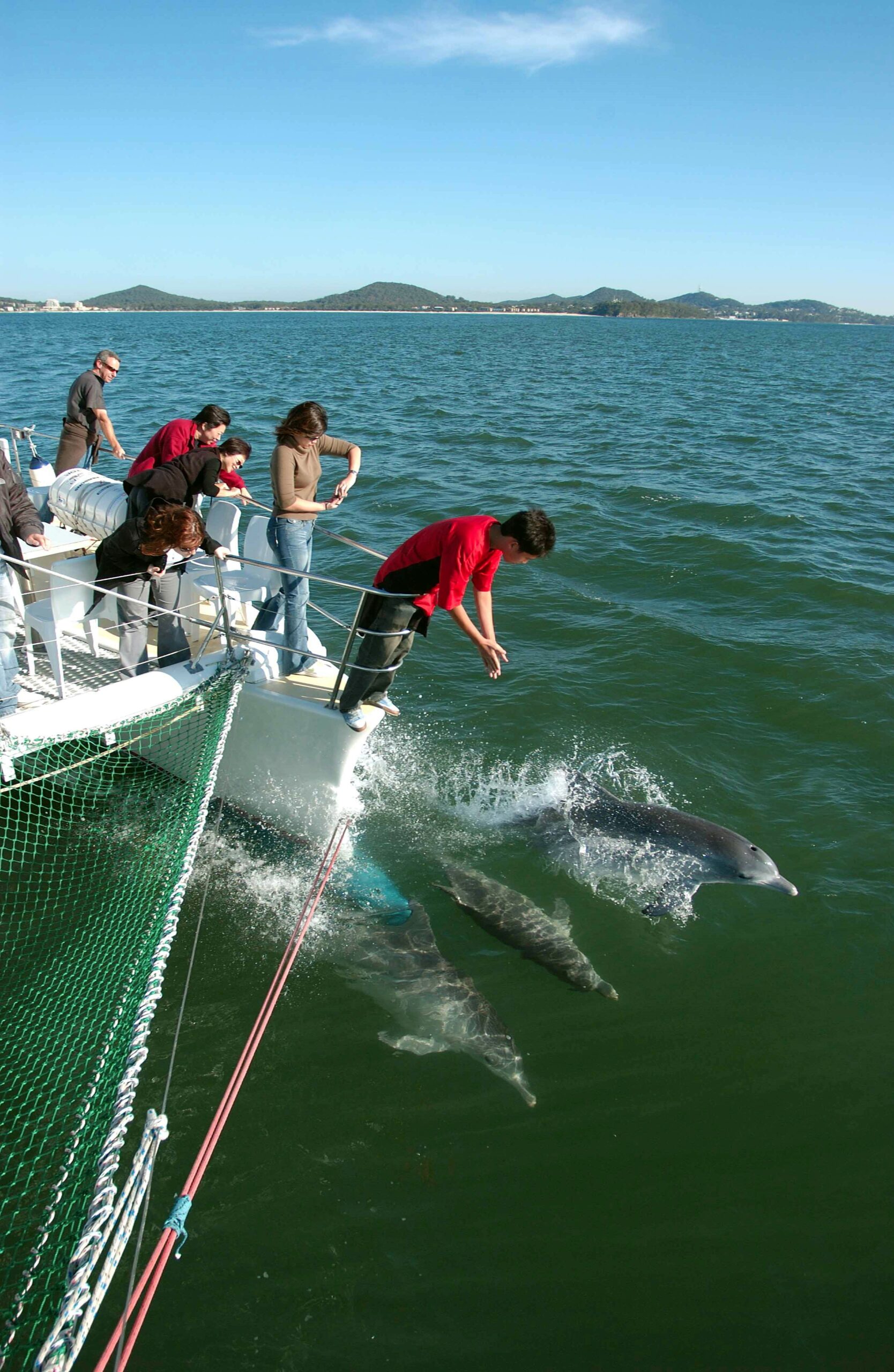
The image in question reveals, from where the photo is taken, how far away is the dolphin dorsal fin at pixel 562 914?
670 cm

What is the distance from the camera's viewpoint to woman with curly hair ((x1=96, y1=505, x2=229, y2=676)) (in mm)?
5852

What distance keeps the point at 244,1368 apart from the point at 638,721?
724 cm

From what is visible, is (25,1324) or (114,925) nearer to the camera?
(25,1324)

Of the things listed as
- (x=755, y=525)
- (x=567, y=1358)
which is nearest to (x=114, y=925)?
(x=567, y=1358)

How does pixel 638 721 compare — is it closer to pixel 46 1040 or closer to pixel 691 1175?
pixel 691 1175

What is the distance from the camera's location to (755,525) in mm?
16484

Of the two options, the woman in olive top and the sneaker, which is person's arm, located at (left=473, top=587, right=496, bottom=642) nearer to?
the woman in olive top

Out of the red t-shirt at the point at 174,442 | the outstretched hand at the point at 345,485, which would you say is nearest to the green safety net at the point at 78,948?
the outstretched hand at the point at 345,485

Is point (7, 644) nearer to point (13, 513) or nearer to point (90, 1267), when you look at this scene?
point (13, 513)

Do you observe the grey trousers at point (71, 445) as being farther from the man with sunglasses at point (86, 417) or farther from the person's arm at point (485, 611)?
the person's arm at point (485, 611)

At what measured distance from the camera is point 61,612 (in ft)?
21.8

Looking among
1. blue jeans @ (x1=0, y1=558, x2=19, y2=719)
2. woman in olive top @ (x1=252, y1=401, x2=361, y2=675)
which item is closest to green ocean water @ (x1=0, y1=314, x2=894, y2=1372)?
woman in olive top @ (x1=252, y1=401, x2=361, y2=675)

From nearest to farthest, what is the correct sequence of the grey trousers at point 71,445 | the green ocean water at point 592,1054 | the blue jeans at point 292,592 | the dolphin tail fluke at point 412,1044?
the green ocean water at point 592,1054 < the dolphin tail fluke at point 412,1044 < the blue jeans at point 292,592 < the grey trousers at point 71,445

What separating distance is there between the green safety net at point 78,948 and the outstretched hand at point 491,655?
222 cm
